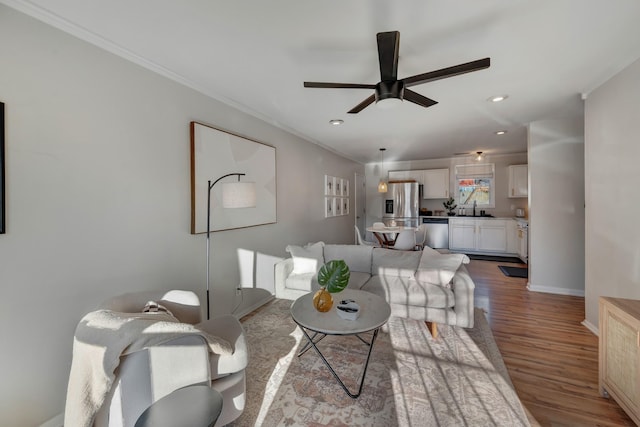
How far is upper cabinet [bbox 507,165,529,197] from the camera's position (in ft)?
19.7

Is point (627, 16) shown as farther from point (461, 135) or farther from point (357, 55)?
point (461, 135)

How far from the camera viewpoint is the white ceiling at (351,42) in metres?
1.52

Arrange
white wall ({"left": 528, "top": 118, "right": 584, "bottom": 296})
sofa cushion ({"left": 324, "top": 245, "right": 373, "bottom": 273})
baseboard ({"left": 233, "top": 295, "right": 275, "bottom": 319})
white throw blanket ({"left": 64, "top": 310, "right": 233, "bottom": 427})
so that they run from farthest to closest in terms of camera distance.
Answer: white wall ({"left": 528, "top": 118, "right": 584, "bottom": 296}), sofa cushion ({"left": 324, "top": 245, "right": 373, "bottom": 273}), baseboard ({"left": 233, "top": 295, "right": 275, "bottom": 319}), white throw blanket ({"left": 64, "top": 310, "right": 233, "bottom": 427})

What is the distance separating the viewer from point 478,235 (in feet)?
20.7

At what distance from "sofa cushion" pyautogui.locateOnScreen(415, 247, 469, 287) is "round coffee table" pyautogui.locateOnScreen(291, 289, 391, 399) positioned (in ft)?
2.45

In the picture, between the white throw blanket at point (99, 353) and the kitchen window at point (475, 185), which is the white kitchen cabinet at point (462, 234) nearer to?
the kitchen window at point (475, 185)

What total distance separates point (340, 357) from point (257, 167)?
2296 millimetres

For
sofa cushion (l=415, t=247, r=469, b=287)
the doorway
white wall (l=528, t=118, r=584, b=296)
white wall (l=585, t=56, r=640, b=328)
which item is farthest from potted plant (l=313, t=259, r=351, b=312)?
the doorway

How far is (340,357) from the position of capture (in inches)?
89.4

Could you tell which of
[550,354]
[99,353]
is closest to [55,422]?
[99,353]

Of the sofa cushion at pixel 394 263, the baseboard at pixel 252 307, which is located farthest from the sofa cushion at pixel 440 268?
the baseboard at pixel 252 307

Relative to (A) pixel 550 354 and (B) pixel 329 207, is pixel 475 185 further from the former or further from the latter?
(A) pixel 550 354

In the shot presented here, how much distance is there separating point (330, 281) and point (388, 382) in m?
0.86

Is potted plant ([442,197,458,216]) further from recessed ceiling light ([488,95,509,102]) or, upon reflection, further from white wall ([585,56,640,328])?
recessed ceiling light ([488,95,509,102])
